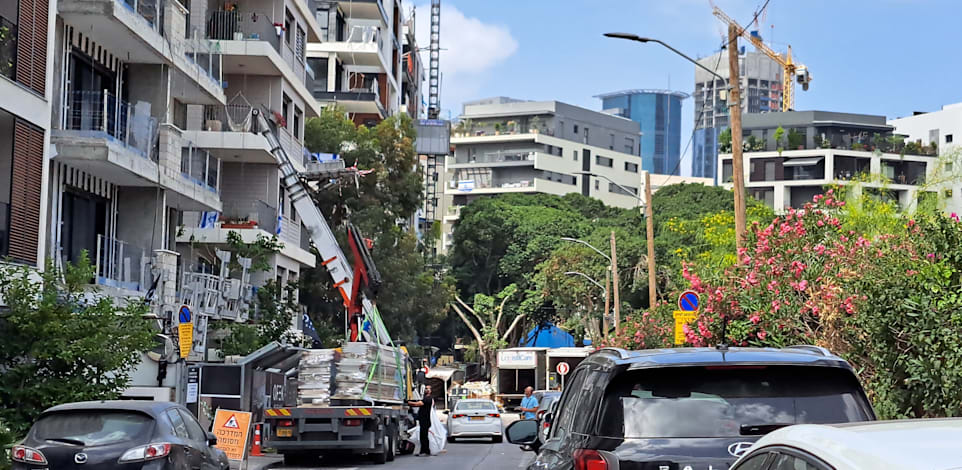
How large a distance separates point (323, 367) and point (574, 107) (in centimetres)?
11030

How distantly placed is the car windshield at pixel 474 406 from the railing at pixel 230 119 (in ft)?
34.1

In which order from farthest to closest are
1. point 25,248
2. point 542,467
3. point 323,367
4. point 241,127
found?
point 241,127, point 323,367, point 25,248, point 542,467

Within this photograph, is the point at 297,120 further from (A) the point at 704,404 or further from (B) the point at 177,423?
(A) the point at 704,404

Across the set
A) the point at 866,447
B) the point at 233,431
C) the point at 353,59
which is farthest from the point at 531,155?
the point at 866,447

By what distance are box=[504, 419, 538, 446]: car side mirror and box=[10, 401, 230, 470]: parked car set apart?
5.19 m

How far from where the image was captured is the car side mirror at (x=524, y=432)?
34.9 feet

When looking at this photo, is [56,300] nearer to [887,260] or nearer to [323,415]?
[323,415]

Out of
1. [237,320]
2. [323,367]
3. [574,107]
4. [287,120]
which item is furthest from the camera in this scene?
[574,107]

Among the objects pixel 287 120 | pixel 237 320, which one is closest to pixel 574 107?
pixel 287 120

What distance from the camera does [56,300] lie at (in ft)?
64.8

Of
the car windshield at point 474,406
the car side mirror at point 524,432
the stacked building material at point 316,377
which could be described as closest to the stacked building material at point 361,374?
the stacked building material at point 316,377

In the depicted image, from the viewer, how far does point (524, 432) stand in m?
10.6

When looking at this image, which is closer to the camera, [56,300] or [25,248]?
[56,300]

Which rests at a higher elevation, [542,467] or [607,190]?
[607,190]
